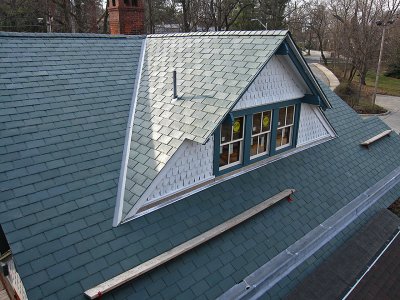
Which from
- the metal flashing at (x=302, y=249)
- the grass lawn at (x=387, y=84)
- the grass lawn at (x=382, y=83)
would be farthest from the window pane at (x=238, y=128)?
the grass lawn at (x=387, y=84)

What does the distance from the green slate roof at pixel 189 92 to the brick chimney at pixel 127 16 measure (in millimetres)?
A: 3761

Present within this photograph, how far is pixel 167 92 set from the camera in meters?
7.91

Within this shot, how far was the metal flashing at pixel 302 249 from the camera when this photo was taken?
5645mm

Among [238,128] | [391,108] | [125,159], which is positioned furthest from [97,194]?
[391,108]

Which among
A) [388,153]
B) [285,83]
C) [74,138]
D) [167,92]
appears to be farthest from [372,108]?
[74,138]

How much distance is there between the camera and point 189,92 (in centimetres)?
740

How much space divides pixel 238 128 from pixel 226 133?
38 centimetres

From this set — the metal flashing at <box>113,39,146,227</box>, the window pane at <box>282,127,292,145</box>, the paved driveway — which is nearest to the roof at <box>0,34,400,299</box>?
the metal flashing at <box>113,39,146,227</box>

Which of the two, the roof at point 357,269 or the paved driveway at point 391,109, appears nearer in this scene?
the roof at point 357,269

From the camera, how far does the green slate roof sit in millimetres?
6328

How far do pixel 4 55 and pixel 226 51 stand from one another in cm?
488

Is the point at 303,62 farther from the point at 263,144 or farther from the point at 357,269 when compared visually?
the point at 357,269

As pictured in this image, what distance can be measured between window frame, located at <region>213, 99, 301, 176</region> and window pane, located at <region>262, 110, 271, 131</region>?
3.1 inches

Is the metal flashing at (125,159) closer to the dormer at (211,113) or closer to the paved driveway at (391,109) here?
the dormer at (211,113)
